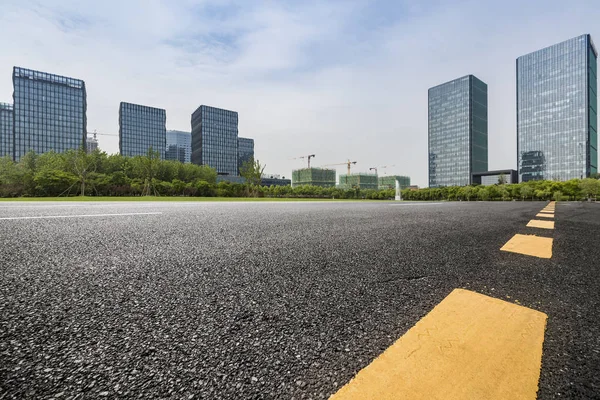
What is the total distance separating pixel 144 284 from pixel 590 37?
148 m

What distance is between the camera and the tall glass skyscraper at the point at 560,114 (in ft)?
293

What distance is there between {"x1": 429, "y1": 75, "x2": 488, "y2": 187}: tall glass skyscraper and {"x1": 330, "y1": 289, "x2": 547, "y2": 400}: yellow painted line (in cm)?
13302

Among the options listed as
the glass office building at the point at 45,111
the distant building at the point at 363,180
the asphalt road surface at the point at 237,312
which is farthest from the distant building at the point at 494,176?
the glass office building at the point at 45,111

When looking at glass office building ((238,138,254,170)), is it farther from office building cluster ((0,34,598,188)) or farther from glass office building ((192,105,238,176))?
glass office building ((192,105,238,176))

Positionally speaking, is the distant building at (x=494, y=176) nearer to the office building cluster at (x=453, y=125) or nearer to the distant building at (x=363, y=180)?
the office building cluster at (x=453, y=125)

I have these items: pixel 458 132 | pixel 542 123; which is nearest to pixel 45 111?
pixel 458 132

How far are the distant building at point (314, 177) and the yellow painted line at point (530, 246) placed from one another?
116681 millimetres

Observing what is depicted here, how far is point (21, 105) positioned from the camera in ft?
254

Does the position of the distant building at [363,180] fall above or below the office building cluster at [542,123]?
below

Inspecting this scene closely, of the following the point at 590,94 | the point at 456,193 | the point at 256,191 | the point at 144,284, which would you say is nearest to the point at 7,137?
the point at 256,191

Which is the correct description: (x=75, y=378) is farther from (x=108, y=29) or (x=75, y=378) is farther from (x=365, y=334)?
(x=108, y=29)

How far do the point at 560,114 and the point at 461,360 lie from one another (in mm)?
132760

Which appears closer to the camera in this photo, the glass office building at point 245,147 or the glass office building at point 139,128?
the glass office building at point 139,128

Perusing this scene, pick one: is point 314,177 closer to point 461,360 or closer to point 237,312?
point 237,312
